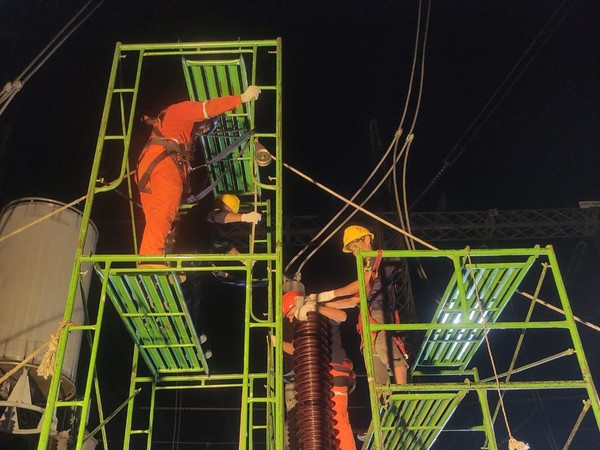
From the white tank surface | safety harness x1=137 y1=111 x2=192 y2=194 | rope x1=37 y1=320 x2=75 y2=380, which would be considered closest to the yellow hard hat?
safety harness x1=137 y1=111 x2=192 y2=194

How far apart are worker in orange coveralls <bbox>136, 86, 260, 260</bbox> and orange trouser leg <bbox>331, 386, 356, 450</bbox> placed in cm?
293

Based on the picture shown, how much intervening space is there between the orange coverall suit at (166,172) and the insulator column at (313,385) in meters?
1.96

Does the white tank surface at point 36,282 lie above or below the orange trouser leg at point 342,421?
above

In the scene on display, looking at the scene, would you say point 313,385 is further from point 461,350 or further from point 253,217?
point 461,350

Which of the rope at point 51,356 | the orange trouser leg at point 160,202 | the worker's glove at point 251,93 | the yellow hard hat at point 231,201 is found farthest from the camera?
the yellow hard hat at point 231,201

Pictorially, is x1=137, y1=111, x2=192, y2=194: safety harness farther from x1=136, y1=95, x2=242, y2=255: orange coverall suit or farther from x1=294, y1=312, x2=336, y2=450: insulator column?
x1=294, y1=312, x2=336, y2=450: insulator column

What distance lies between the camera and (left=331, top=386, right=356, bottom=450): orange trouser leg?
24.5 feet

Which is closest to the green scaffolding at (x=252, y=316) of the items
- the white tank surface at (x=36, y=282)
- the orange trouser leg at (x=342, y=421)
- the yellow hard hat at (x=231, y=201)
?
the yellow hard hat at (x=231, y=201)

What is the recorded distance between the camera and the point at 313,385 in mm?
7078

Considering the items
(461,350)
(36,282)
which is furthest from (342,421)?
(36,282)

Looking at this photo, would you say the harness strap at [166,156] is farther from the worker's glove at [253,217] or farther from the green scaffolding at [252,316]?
the worker's glove at [253,217]

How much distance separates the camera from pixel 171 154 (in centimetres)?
746

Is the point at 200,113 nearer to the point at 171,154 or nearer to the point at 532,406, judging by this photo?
the point at 171,154

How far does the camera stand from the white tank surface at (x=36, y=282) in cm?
823
